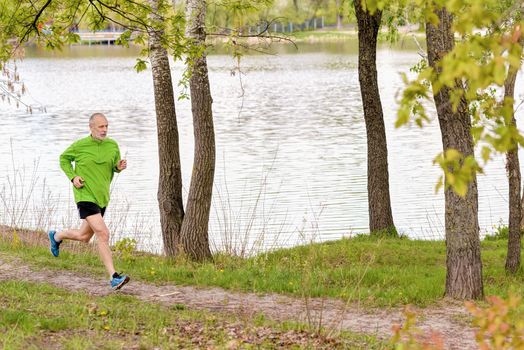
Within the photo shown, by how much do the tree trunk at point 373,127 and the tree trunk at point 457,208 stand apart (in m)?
4.70

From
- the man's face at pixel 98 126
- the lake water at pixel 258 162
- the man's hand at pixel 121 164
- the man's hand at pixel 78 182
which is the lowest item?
the lake water at pixel 258 162

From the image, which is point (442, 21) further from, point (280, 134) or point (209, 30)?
point (280, 134)

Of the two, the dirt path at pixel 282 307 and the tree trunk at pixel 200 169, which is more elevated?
the tree trunk at pixel 200 169

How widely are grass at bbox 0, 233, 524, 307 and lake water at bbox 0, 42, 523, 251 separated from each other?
0.90 metres

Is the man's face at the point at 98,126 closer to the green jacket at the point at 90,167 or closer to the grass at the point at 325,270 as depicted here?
the green jacket at the point at 90,167

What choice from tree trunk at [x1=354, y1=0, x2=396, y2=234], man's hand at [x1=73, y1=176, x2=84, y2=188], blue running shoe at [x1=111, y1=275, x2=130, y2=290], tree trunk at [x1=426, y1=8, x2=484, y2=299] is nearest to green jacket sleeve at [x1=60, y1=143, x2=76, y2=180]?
man's hand at [x1=73, y1=176, x2=84, y2=188]

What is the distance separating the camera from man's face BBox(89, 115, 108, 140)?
9859 mm

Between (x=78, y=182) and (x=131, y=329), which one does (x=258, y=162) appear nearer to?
(x=78, y=182)

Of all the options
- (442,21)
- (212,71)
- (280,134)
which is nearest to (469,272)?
(442,21)

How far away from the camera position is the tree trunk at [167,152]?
A: 13.8m

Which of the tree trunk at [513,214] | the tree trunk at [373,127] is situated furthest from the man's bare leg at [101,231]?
the tree trunk at [373,127]

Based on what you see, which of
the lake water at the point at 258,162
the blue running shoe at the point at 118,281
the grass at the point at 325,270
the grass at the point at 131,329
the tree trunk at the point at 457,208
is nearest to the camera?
the grass at the point at 131,329

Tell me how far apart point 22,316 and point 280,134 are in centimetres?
2716

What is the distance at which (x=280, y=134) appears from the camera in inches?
1383
